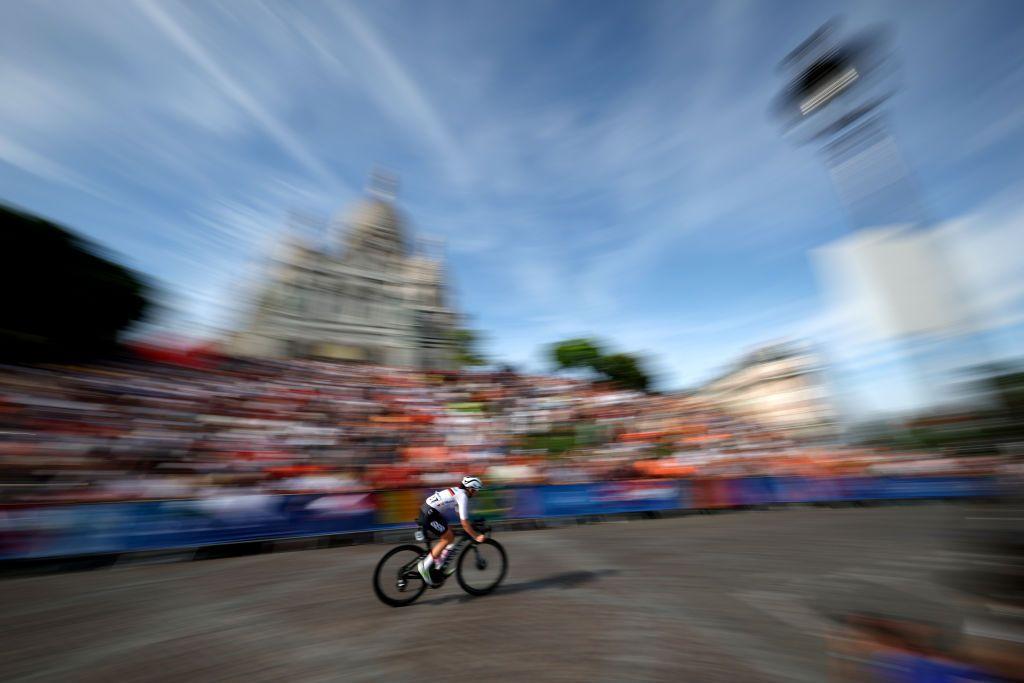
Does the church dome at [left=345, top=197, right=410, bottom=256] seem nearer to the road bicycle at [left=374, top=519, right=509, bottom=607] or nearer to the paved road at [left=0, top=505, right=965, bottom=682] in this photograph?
the paved road at [left=0, top=505, right=965, bottom=682]

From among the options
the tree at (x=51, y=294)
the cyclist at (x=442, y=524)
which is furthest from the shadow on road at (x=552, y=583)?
the tree at (x=51, y=294)

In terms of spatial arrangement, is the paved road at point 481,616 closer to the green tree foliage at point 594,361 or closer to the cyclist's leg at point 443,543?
the cyclist's leg at point 443,543

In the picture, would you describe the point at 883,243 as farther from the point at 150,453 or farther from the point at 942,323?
the point at 150,453

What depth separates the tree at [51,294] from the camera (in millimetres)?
22938

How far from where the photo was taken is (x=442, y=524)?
567 cm

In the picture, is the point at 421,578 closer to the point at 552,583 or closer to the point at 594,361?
the point at 552,583

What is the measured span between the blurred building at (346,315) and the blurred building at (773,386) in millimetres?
29816

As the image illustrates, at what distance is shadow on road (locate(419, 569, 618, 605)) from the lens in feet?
18.5

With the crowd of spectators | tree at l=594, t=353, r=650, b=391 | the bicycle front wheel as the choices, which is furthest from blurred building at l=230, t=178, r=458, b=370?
the bicycle front wheel

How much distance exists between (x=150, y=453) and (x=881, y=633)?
1507 centimetres

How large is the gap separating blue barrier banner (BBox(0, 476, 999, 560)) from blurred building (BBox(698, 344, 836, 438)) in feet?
62.8

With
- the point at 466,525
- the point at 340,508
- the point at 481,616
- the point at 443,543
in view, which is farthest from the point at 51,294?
the point at 481,616

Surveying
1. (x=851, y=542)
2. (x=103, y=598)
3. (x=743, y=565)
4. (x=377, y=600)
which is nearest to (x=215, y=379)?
(x=103, y=598)

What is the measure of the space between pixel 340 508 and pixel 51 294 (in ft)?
89.8
